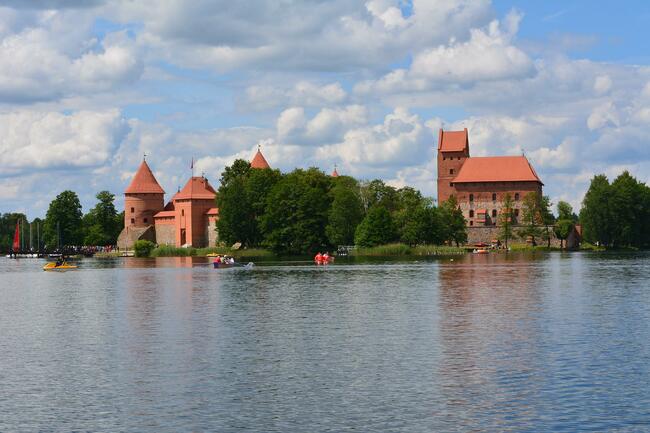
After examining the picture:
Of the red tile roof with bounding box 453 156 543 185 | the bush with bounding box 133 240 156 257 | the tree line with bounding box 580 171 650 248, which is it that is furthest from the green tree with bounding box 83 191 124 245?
the tree line with bounding box 580 171 650 248

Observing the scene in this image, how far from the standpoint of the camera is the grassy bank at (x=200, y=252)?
11000cm

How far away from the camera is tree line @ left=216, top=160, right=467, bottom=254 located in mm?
103375

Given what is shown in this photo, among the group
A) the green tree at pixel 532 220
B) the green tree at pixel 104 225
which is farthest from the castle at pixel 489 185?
the green tree at pixel 104 225

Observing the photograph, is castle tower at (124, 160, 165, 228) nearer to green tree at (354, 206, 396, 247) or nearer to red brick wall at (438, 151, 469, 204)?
red brick wall at (438, 151, 469, 204)

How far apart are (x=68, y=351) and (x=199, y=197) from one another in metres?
110

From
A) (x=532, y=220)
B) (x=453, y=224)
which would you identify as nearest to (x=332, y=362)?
(x=453, y=224)

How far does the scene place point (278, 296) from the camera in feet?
143

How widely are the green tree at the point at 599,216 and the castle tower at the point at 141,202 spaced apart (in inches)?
2481

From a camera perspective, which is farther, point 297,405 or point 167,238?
point 167,238

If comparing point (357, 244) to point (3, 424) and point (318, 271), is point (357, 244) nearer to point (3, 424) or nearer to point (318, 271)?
point (318, 271)

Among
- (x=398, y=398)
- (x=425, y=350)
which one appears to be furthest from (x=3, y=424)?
(x=425, y=350)

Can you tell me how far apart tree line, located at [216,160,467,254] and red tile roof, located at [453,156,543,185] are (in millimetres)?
15069

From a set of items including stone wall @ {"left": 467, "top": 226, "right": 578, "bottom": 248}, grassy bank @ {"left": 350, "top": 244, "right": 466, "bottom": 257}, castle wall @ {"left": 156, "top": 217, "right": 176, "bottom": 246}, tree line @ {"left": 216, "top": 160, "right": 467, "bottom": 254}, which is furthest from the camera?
castle wall @ {"left": 156, "top": 217, "right": 176, "bottom": 246}

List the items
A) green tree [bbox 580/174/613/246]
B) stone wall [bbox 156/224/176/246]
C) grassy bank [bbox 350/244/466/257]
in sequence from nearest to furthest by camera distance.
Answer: grassy bank [bbox 350/244/466/257], green tree [bbox 580/174/613/246], stone wall [bbox 156/224/176/246]
